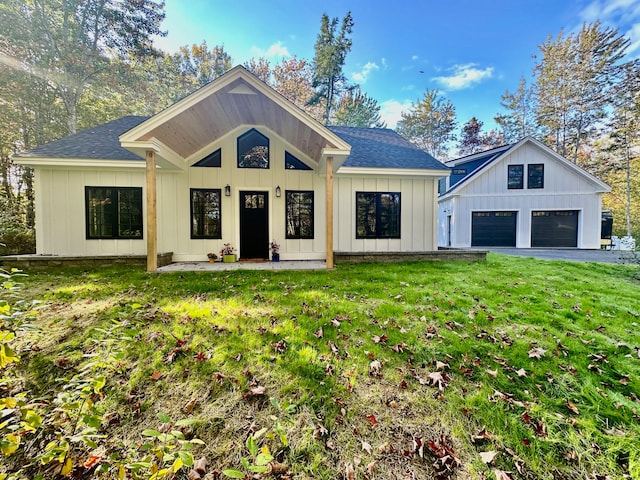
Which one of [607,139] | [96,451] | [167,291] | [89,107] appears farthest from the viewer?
[607,139]

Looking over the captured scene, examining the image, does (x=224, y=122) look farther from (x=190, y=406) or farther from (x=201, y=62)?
(x=201, y=62)

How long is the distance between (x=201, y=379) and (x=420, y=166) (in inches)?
326

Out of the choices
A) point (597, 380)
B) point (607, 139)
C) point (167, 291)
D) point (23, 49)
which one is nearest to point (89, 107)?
point (23, 49)

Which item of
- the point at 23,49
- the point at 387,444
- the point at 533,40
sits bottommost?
the point at 387,444

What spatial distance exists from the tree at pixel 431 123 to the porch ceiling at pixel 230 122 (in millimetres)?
24049

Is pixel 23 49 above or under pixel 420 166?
above

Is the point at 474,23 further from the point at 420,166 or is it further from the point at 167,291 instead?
the point at 167,291

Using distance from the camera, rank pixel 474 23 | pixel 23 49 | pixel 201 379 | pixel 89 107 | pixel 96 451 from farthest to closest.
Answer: pixel 89 107, pixel 474 23, pixel 23 49, pixel 201 379, pixel 96 451

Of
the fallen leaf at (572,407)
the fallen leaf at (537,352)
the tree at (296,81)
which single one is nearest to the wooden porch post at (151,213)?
the fallen leaf at (537,352)

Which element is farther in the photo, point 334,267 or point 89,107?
point 89,107

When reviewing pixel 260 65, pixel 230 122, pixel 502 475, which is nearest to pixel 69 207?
pixel 230 122

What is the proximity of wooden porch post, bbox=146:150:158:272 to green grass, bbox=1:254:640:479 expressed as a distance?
1.63m

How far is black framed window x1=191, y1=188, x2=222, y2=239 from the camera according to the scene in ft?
27.0

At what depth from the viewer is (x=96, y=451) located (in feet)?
6.15
